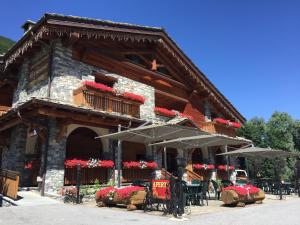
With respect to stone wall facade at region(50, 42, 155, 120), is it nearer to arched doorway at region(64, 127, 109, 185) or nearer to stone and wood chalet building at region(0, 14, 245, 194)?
stone and wood chalet building at region(0, 14, 245, 194)

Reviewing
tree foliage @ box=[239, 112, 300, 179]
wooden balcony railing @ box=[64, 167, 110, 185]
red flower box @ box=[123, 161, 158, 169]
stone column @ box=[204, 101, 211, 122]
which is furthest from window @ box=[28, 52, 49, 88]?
tree foliage @ box=[239, 112, 300, 179]

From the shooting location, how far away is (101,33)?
14.9 meters

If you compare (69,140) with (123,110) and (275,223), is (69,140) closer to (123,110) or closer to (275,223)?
(123,110)

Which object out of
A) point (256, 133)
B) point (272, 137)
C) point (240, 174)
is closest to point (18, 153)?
point (240, 174)

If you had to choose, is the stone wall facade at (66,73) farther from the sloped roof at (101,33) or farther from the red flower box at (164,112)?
the red flower box at (164,112)

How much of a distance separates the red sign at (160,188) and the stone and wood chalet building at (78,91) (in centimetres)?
472

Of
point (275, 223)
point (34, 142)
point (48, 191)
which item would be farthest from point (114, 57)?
point (275, 223)

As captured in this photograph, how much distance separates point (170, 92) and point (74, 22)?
8.57 m

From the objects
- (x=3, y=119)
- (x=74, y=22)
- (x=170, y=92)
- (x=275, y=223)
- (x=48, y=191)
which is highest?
(x=74, y=22)

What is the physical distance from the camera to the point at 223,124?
2220 cm

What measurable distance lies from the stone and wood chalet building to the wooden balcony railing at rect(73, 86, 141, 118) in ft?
0.15

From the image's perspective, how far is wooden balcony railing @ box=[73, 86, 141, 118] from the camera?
43.3 ft

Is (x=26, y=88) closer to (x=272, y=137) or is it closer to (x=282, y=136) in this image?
(x=272, y=137)

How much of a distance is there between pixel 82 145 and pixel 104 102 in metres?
2.85
